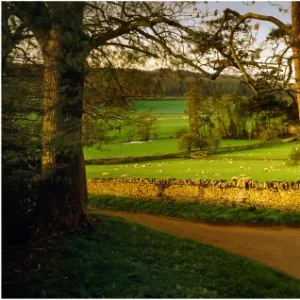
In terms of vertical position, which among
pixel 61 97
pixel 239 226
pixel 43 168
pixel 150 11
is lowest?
pixel 239 226

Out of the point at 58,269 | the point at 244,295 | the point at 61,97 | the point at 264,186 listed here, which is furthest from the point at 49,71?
the point at 264,186

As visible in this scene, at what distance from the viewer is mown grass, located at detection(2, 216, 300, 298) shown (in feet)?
23.3

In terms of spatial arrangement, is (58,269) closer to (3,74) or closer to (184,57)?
(3,74)

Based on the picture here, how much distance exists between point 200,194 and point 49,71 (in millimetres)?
11966

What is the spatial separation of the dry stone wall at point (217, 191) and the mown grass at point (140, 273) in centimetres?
687

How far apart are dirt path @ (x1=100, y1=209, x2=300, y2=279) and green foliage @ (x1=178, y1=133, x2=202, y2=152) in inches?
835

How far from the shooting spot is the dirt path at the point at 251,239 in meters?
11.1

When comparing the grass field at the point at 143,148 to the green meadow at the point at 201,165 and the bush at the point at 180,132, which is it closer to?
the green meadow at the point at 201,165

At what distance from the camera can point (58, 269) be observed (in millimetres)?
7957

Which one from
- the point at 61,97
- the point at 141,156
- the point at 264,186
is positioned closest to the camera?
the point at 61,97

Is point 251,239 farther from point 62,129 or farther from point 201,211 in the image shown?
point 62,129

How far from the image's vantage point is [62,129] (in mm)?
8375

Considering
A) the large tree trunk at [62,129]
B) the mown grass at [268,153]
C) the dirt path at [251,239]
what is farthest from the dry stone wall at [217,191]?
the mown grass at [268,153]

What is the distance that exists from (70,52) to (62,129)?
51.1 inches
